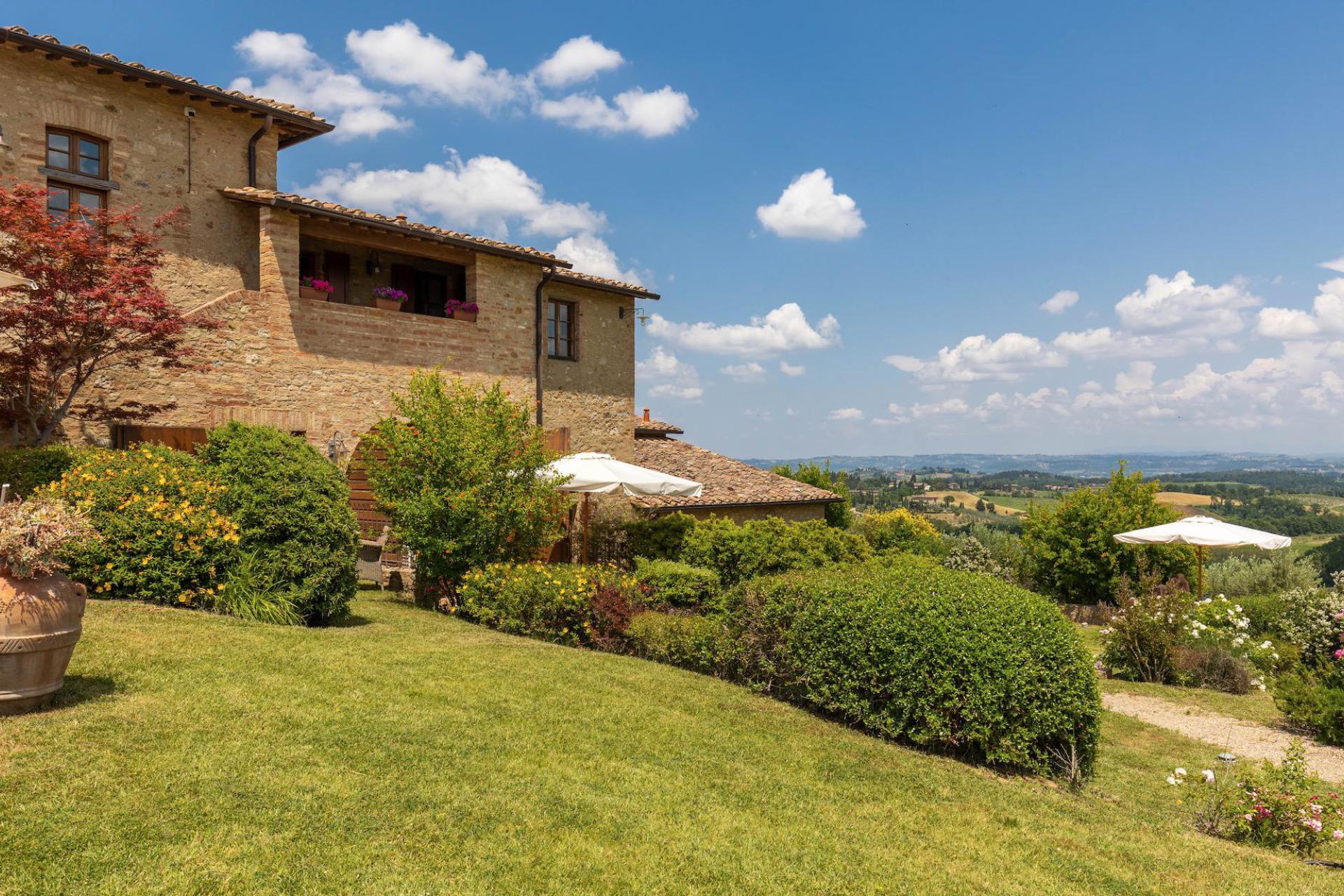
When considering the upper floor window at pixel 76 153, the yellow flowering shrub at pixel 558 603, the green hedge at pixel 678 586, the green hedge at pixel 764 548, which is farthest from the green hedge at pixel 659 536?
the upper floor window at pixel 76 153

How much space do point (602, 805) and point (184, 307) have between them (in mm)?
13280

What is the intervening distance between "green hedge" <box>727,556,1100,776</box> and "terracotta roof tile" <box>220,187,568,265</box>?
11.4 metres

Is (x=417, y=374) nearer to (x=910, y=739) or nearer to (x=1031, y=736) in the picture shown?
(x=910, y=739)

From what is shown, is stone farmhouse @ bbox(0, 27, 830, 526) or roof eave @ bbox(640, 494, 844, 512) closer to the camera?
stone farmhouse @ bbox(0, 27, 830, 526)

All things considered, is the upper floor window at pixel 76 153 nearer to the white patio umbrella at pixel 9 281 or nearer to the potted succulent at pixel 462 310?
the white patio umbrella at pixel 9 281

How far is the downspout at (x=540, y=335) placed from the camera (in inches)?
738

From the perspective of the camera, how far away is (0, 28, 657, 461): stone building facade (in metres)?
13.2

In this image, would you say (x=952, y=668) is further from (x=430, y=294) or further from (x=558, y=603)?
(x=430, y=294)

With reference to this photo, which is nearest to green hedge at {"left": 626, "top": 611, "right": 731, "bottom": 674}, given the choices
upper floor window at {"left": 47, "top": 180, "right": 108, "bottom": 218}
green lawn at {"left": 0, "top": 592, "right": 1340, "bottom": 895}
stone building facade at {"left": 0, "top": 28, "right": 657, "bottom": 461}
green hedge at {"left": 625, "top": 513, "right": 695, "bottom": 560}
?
green lawn at {"left": 0, "top": 592, "right": 1340, "bottom": 895}

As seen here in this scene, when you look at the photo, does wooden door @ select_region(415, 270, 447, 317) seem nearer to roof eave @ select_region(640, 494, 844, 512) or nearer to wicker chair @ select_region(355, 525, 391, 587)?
wicker chair @ select_region(355, 525, 391, 587)

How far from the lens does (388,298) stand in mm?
16406

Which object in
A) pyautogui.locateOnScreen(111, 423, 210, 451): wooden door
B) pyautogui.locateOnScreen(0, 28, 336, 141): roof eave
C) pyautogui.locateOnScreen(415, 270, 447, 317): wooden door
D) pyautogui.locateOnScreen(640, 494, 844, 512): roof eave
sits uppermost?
pyautogui.locateOnScreen(0, 28, 336, 141): roof eave

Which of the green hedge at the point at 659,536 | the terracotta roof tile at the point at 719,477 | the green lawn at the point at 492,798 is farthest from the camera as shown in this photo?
the terracotta roof tile at the point at 719,477

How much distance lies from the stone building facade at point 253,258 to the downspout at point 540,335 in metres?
0.11
